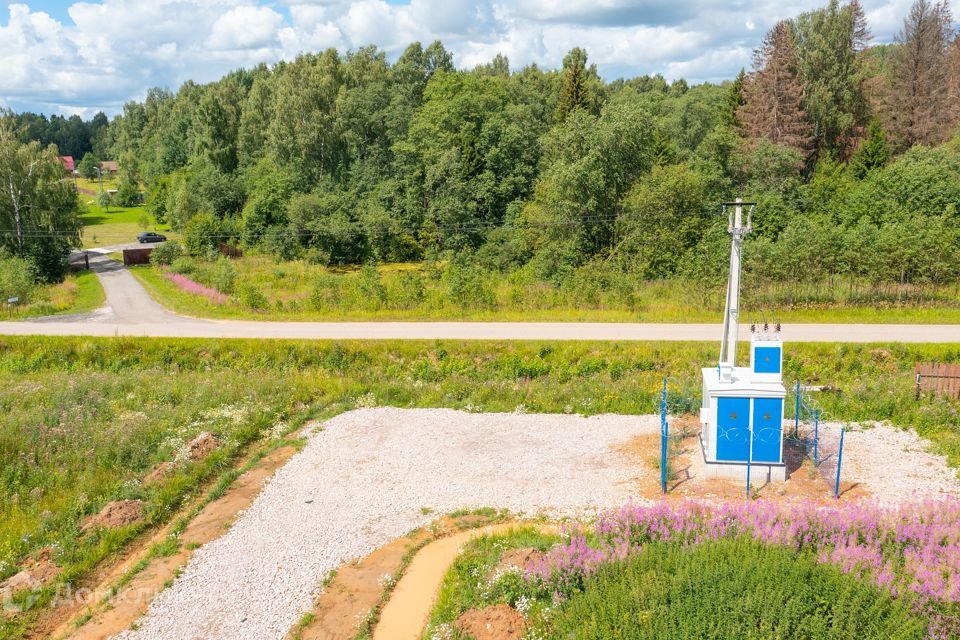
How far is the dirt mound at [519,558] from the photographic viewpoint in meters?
10.9

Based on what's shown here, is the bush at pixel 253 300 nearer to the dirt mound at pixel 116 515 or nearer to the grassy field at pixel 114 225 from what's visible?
the dirt mound at pixel 116 515

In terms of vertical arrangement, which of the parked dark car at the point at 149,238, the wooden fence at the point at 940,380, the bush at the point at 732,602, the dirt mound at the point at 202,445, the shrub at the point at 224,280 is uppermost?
the parked dark car at the point at 149,238

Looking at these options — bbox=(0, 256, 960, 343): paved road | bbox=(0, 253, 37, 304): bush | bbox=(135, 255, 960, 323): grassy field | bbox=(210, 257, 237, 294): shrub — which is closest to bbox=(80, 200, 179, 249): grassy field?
bbox=(0, 253, 37, 304): bush

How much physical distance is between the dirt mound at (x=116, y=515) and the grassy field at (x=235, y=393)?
0.26 metres

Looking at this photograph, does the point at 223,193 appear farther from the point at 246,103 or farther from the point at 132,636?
the point at 132,636

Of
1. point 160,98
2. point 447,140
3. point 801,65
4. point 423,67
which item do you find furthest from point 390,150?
point 160,98

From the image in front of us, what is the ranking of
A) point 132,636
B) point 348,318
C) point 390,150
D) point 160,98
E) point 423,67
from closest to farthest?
point 132,636, point 348,318, point 390,150, point 423,67, point 160,98

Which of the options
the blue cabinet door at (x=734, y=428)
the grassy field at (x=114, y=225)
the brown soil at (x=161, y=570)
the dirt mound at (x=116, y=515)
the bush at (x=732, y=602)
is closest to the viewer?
the bush at (x=732, y=602)

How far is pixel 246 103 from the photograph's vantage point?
7256cm

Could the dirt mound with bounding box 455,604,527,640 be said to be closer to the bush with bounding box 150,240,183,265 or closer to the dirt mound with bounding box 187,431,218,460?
the dirt mound with bounding box 187,431,218,460

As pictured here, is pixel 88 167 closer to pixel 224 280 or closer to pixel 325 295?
pixel 224 280

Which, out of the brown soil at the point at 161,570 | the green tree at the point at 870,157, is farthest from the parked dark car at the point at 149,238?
the green tree at the point at 870,157

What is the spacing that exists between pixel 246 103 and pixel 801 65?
53.4 metres

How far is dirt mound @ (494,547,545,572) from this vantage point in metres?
10.9
